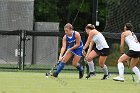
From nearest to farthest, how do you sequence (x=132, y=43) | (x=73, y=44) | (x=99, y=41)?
(x=132, y=43)
(x=99, y=41)
(x=73, y=44)

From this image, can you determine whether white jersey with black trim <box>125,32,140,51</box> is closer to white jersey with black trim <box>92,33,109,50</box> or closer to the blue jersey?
white jersey with black trim <box>92,33,109,50</box>

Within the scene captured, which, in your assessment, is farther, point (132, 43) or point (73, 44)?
point (73, 44)

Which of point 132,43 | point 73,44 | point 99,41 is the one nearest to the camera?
point 132,43

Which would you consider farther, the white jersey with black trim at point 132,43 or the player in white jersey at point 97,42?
the player in white jersey at point 97,42

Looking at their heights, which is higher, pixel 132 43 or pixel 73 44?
pixel 132 43

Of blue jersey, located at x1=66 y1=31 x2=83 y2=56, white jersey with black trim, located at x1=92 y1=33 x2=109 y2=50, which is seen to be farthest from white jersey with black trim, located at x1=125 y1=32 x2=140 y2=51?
blue jersey, located at x1=66 y1=31 x2=83 y2=56

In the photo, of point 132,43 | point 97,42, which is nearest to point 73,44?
point 97,42

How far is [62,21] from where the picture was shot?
47.7m

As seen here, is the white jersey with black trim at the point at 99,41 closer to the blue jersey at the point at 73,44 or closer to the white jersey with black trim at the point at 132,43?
the blue jersey at the point at 73,44

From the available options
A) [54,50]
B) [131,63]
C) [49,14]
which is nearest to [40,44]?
[54,50]

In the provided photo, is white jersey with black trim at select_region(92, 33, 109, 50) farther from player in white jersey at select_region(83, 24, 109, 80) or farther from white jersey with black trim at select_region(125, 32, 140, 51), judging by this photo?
white jersey with black trim at select_region(125, 32, 140, 51)

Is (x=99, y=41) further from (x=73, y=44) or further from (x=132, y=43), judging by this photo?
(x=132, y=43)

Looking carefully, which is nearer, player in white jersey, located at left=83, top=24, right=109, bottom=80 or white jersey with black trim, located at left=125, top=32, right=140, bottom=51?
white jersey with black trim, located at left=125, top=32, right=140, bottom=51

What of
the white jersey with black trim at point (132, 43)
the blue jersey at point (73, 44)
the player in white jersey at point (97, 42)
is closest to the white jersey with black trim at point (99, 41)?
the player in white jersey at point (97, 42)
